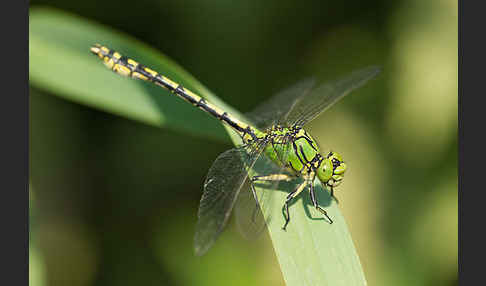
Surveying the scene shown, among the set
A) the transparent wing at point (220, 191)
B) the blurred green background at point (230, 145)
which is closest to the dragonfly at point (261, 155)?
the transparent wing at point (220, 191)

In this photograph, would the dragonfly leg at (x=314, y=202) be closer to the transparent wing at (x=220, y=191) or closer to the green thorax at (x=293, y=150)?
the green thorax at (x=293, y=150)

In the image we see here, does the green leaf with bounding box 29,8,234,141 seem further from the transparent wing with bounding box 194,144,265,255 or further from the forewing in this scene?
the forewing

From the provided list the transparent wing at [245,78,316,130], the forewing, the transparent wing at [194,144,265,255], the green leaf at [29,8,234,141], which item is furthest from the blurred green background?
the transparent wing at [194,144,265,255]

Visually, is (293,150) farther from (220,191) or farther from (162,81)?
(162,81)

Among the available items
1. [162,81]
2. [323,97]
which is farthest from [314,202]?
[162,81]

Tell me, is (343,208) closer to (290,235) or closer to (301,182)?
(301,182)
